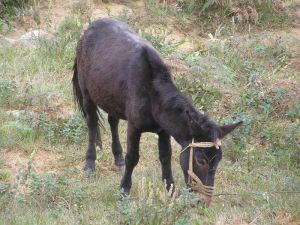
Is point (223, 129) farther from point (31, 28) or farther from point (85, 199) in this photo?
point (31, 28)

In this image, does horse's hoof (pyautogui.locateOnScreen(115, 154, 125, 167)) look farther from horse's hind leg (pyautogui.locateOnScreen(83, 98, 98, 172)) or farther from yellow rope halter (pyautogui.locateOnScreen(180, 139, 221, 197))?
yellow rope halter (pyautogui.locateOnScreen(180, 139, 221, 197))

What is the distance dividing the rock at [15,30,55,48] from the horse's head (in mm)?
5622

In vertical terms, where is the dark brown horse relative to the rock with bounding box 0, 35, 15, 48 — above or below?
above

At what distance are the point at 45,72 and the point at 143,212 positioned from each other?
474cm

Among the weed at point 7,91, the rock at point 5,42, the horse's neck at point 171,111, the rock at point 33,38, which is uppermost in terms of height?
the horse's neck at point 171,111

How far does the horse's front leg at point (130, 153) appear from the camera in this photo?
6184mm

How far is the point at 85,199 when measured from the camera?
243 inches

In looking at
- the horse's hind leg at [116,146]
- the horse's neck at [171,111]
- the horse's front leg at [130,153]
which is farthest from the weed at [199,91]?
the horse's neck at [171,111]

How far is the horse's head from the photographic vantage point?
5.27 m

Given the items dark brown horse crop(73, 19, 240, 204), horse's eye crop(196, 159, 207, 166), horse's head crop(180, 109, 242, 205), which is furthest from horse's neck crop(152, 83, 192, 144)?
horse's eye crop(196, 159, 207, 166)

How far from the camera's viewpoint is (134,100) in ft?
19.9

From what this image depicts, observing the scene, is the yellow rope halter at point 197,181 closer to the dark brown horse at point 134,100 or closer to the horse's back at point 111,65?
the dark brown horse at point 134,100

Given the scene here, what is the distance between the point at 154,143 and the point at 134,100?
201 centimetres

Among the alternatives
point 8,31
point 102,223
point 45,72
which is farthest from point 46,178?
point 8,31
